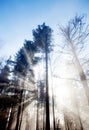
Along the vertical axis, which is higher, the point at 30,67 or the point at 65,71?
the point at 30,67

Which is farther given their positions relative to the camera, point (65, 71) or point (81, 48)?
point (65, 71)

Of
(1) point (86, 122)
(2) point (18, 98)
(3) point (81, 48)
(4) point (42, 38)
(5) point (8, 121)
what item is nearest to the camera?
(3) point (81, 48)

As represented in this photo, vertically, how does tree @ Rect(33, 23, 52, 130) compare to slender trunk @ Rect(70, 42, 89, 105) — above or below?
above

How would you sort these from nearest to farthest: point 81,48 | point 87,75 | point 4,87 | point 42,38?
point 87,75 < point 81,48 < point 42,38 < point 4,87

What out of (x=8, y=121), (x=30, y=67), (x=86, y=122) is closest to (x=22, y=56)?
(x=30, y=67)

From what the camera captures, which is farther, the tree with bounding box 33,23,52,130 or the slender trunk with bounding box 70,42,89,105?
the tree with bounding box 33,23,52,130

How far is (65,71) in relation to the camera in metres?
9.77

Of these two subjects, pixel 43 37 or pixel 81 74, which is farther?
pixel 43 37

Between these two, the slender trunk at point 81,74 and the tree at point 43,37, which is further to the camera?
the tree at point 43,37

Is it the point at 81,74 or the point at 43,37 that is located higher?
the point at 43,37

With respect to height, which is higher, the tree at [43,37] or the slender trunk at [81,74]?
the tree at [43,37]

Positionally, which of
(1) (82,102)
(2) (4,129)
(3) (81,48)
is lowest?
(2) (4,129)

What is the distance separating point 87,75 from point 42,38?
24.5 ft

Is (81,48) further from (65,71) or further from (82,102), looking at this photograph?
(82,102)
